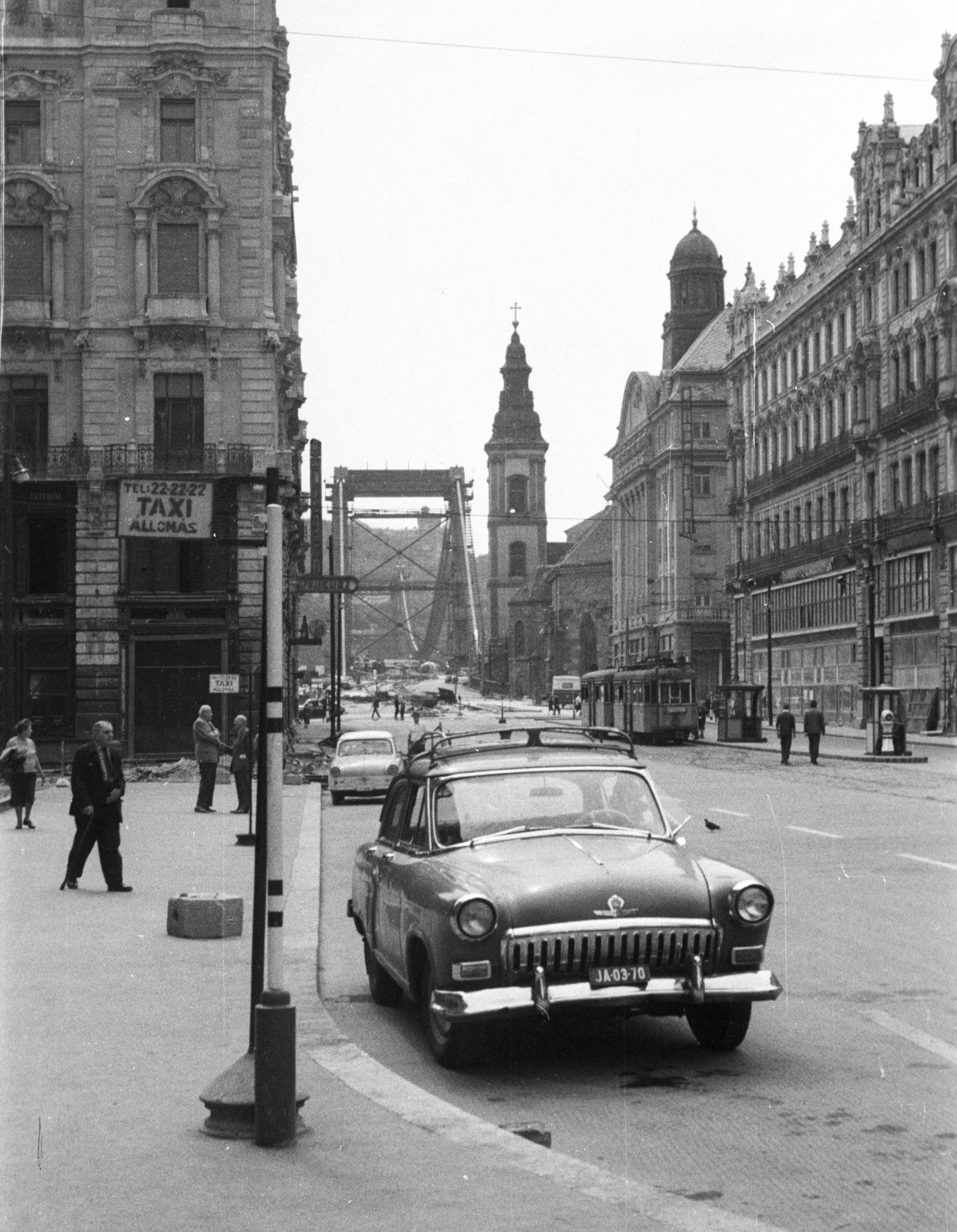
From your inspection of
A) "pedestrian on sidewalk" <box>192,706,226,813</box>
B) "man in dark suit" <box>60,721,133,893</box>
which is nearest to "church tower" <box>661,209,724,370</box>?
"pedestrian on sidewalk" <box>192,706,226,813</box>

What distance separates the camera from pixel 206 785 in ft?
94.7

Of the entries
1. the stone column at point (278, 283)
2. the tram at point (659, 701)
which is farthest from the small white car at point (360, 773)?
the tram at point (659, 701)

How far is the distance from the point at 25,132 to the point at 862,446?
3382cm

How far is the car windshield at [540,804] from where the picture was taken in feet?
32.2

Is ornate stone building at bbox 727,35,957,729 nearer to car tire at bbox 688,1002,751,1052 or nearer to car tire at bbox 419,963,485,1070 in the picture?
car tire at bbox 688,1002,751,1052

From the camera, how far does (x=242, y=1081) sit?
769cm

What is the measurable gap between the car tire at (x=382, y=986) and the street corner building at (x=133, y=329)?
1444 inches

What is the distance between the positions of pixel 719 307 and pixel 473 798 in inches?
4900

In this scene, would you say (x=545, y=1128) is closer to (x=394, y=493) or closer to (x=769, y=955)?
(x=769, y=955)

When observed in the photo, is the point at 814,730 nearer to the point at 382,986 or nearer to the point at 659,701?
the point at 659,701

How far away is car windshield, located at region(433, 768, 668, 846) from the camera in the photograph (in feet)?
32.2

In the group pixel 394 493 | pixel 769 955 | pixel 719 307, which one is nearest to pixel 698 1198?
pixel 769 955

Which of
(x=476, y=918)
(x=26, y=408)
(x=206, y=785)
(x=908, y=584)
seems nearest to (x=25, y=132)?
(x=26, y=408)

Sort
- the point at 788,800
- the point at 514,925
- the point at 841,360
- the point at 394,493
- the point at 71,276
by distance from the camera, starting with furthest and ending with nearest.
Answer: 1. the point at 394,493
2. the point at 841,360
3. the point at 71,276
4. the point at 788,800
5. the point at 514,925
